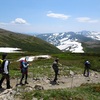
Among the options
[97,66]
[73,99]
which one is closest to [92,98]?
[73,99]

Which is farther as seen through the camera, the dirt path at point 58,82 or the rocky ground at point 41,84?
the dirt path at point 58,82

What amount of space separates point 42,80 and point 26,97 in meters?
15.9

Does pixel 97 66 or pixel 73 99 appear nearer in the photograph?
pixel 73 99

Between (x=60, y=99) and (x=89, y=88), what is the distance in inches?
188

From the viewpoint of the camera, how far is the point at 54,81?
34781 millimetres

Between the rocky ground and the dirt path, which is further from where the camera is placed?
the dirt path

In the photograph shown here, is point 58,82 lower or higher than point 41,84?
lower

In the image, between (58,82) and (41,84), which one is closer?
(41,84)

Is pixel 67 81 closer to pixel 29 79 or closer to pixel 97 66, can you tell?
pixel 29 79

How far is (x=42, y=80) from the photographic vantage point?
35156 millimetres

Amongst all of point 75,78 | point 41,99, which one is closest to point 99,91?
point 41,99

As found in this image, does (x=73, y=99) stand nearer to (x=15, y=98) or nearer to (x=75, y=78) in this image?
(x=15, y=98)

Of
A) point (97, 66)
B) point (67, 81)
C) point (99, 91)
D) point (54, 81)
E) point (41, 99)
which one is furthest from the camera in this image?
point (97, 66)

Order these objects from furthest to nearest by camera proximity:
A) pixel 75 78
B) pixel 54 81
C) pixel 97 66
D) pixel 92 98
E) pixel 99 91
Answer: pixel 97 66, pixel 75 78, pixel 54 81, pixel 99 91, pixel 92 98
